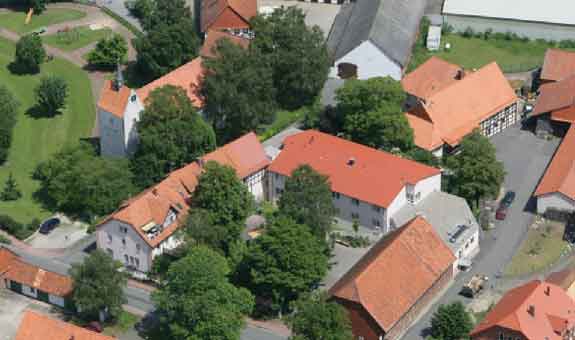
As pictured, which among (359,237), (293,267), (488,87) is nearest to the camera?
(293,267)

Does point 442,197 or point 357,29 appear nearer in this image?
point 442,197

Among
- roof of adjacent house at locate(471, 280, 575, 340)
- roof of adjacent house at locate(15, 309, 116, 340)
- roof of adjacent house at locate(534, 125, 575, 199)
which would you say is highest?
roof of adjacent house at locate(534, 125, 575, 199)

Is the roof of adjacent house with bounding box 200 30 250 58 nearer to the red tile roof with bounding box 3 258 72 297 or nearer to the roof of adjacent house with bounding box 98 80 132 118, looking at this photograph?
the roof of adjacent house with bounding box 98 80 132 118

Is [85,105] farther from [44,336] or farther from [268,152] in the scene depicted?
[44,336]

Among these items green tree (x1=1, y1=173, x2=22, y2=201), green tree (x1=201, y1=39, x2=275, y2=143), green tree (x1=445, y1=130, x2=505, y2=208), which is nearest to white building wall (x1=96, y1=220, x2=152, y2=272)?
green tree (x1=1, y1=173, x2=22, y2=201)

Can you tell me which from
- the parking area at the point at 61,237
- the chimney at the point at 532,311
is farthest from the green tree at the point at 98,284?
the chimney at the point at 532,311

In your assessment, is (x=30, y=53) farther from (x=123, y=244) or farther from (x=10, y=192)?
(x=123, y=244)

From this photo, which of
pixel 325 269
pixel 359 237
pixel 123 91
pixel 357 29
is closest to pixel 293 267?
pixel 325 269
